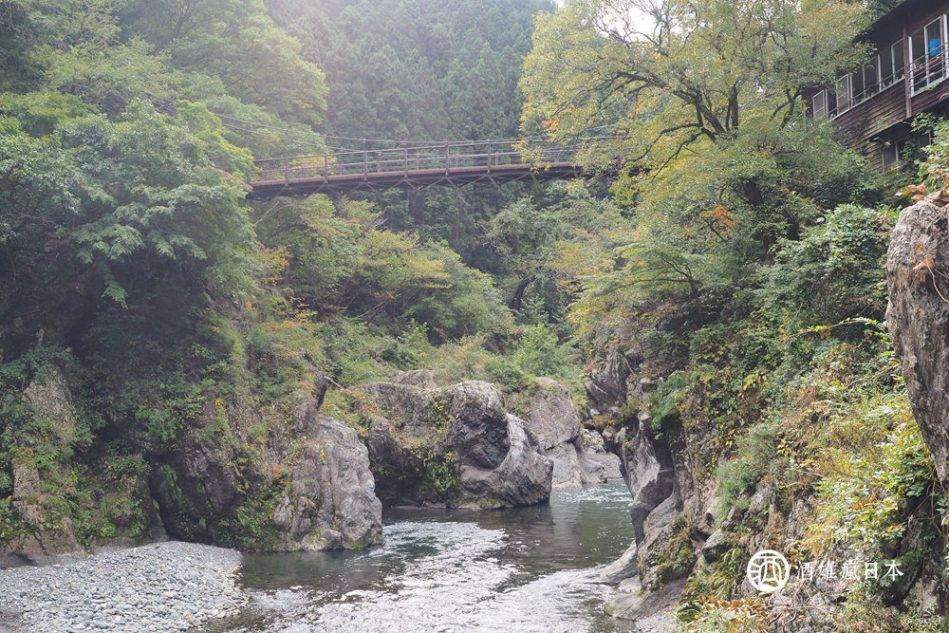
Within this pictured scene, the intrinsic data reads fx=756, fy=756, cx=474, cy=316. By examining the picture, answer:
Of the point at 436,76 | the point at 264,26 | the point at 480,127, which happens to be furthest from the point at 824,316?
the point at 436,76

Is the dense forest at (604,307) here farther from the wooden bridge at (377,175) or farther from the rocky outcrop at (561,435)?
the rocky outcrop at (561,435)

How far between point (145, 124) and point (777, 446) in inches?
579

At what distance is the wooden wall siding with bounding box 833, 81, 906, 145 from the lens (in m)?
16.5

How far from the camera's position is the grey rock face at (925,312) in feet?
15.5

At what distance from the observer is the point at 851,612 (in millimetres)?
5555

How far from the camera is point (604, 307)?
14.0 metres

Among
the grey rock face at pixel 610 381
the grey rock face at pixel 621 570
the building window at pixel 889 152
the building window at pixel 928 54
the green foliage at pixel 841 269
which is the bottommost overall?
the grey rock face at pixel 621 570

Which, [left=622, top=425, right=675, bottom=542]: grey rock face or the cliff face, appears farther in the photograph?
[left=622, top=425, right=675, bottom=542]: grey rock face

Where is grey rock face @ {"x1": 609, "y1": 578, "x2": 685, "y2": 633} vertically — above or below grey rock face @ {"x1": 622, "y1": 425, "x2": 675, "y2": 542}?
below

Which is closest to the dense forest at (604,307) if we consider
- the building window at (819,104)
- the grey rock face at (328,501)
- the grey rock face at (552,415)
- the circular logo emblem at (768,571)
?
the circular logo emblem at (768,571)

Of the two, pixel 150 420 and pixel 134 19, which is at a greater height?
pixel 134 19

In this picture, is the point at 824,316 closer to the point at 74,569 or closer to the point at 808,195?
the point at 808,195

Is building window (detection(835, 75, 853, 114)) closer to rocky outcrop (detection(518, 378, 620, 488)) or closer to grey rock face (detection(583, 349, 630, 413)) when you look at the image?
grey rock face (detection(583, 349, 630, 413))

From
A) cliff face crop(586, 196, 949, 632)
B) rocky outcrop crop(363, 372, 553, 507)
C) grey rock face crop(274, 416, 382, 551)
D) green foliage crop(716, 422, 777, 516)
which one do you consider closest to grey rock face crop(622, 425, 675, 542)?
cliff face crop(586, 196, 949, 632)
